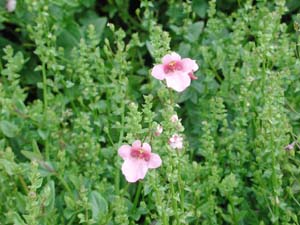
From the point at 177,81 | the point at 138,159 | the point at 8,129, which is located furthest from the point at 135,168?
A: the point at 8,129

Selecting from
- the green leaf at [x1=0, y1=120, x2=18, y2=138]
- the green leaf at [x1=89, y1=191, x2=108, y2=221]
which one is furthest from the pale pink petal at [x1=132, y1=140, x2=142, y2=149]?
the green leaf at [x1=0, y1=120, x2=18, y2=138]

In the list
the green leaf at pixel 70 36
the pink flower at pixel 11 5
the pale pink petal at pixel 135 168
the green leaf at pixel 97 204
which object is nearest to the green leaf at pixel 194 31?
the green leaf at pixel 70 36

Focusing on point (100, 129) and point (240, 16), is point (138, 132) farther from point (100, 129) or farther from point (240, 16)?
point (240, 16)

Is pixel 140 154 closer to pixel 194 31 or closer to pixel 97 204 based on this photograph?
pixel 97 204

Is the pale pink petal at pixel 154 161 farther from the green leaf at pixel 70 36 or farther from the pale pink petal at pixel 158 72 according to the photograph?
the green leaf at pixel 70 36

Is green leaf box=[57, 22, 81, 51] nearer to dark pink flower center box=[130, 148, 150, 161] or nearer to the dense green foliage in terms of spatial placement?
the dense green foliage

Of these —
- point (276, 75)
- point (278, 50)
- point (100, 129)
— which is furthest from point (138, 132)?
point (278, 50)
